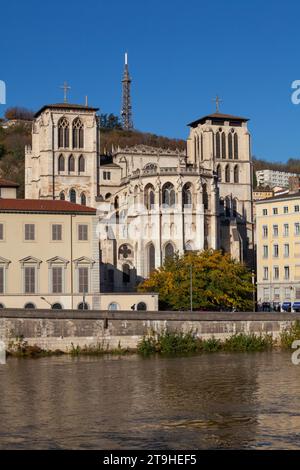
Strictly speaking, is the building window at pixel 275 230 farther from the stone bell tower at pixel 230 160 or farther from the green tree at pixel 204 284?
the stone bell tower at pixel 230 160

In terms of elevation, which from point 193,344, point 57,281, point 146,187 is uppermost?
point 146,187

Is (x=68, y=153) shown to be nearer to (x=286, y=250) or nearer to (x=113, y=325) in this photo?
(x=286, y=250)

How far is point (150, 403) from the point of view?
125ft

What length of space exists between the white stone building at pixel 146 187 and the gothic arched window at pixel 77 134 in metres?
0.12

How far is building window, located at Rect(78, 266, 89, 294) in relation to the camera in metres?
66.0

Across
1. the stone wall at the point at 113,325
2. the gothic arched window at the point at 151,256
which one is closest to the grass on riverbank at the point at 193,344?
the stone wall at the point at 113,325

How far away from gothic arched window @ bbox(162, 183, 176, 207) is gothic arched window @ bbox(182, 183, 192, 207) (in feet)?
3.44

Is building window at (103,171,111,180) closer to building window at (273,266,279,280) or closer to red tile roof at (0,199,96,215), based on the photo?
building window at (273,266,279,280)

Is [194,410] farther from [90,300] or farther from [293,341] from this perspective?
[90,300]

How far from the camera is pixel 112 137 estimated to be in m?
175

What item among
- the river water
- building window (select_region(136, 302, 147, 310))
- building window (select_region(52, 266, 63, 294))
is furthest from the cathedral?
the river water

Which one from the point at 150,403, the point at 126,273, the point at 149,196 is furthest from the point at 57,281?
the point at 149,196

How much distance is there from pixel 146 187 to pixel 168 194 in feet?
8.70

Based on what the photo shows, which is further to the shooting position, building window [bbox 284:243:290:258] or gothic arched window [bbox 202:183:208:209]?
gothic arched window [bbox 202:183:208:209]
